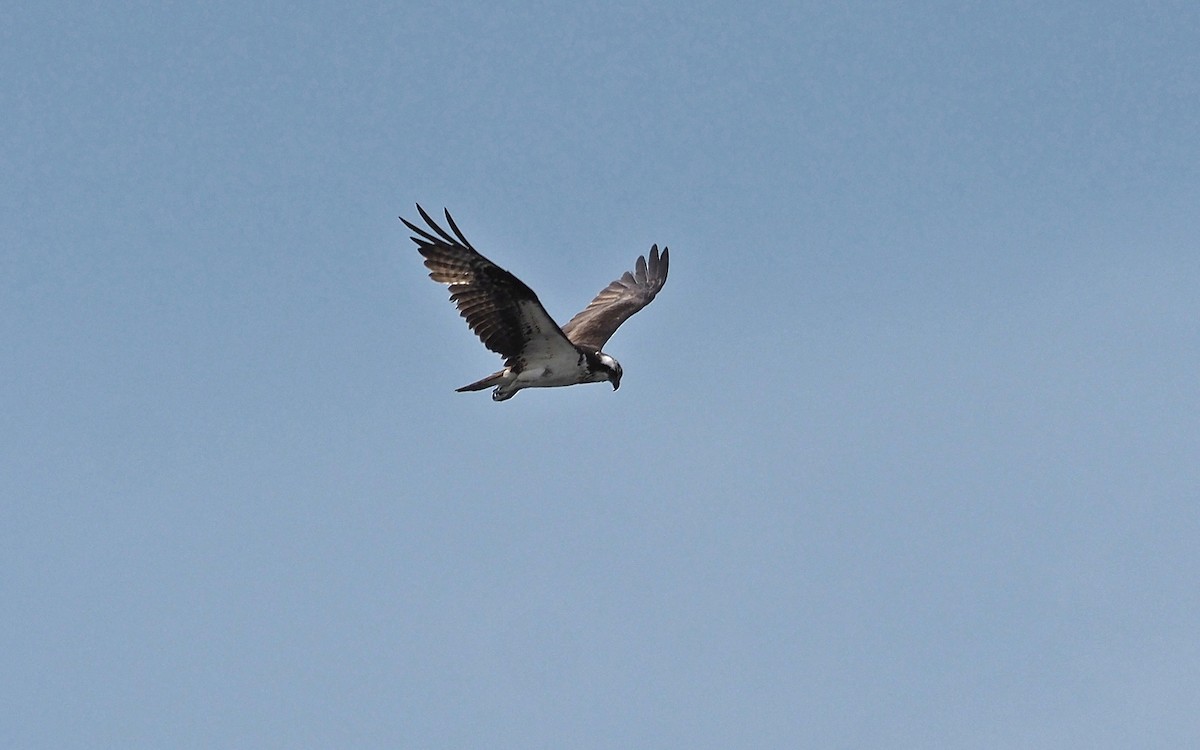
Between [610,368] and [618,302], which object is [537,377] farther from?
[618,302]

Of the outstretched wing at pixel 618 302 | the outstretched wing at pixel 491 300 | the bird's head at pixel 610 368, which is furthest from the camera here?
the outstretched wing at pixel 618 302

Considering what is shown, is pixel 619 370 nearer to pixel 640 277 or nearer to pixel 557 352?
pixel 557 352

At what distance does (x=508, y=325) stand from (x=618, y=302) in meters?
6.70

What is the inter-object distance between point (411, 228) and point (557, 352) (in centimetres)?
289

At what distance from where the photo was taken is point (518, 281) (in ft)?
72.9

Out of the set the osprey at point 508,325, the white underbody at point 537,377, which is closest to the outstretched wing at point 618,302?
the osprey at point 508,325

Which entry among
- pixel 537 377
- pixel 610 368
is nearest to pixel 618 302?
pixel 610 368

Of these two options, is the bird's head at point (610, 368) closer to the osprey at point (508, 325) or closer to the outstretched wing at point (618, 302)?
the osprey at point (508, 325)

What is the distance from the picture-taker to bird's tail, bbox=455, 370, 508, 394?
945 inches

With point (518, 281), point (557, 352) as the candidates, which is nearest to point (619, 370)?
point (557, 352)

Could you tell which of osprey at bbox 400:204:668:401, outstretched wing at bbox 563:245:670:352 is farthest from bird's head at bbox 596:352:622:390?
outstretched wing at bbox 563:245:670:352

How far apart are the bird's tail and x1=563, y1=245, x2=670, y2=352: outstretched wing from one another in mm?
3176

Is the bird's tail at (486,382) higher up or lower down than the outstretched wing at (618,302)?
lower down

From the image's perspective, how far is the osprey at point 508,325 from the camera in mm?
22203
